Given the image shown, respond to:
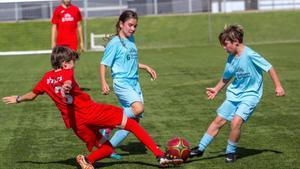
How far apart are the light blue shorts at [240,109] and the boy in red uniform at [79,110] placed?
856 mm

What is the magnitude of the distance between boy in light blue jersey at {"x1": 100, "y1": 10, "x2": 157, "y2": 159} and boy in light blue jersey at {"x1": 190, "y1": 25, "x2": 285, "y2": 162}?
89 centimetres

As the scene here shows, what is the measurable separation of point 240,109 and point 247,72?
414mm

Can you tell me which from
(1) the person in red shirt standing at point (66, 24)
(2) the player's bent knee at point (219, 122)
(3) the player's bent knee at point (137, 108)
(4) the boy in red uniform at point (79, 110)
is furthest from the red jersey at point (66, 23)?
(4) the boy in red uniform at point (79, 110)

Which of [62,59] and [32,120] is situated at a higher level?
[62,59]

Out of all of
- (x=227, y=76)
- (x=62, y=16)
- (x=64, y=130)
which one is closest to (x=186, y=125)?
(x=64, y=130)

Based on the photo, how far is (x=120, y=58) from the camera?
8.45 metres

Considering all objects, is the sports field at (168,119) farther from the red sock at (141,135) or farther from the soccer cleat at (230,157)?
the red sock at (141,135)

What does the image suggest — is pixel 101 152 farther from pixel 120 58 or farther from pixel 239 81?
pixel 239 81

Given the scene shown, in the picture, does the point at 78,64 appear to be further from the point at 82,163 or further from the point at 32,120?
the point at 82,163

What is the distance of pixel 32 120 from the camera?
11461 millimetres

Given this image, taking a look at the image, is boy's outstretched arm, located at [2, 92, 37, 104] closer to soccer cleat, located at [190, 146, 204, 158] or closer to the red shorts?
the red shorts

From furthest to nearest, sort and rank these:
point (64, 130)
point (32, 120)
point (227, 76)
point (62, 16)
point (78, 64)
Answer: point (78, 64) < point (62, 16) < point (32, 120) < point (64, 130) < point (227, 76)

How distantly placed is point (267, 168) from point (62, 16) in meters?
8.72

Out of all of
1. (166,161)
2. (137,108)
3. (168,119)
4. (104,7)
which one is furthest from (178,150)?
(104,7)
